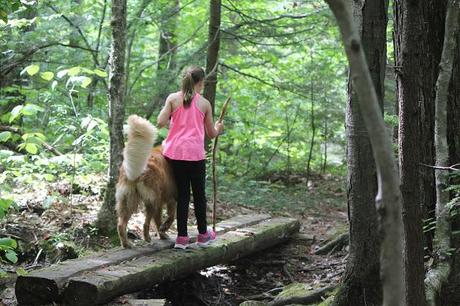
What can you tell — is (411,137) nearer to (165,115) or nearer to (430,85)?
(430,85)

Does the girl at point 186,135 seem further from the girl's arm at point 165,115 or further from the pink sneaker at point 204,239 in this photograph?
the pink sneaker at point 204,239

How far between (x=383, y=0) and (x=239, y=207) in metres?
6.04

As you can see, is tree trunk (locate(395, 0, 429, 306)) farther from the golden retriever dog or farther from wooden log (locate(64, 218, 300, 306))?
the golden retriever dog

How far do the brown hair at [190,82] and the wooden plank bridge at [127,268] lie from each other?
1767 millimetres

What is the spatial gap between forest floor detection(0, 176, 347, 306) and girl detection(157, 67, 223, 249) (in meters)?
0.76

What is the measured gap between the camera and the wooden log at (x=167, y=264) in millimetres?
4938

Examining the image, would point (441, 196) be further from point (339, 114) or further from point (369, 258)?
point (339, 114)

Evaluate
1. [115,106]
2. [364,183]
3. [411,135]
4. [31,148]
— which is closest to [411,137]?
[411,135]

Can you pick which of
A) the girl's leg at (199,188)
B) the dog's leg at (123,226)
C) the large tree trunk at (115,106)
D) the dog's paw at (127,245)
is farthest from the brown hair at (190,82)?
the dog's paw at (127,245)

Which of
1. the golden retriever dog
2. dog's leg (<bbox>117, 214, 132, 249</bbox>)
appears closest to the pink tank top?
the golden retriever dog

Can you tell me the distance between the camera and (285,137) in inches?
537

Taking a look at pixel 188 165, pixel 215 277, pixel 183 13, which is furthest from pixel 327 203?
pixel 183 13

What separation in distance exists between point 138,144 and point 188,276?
188 cm

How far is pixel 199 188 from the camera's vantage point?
6469 mm
